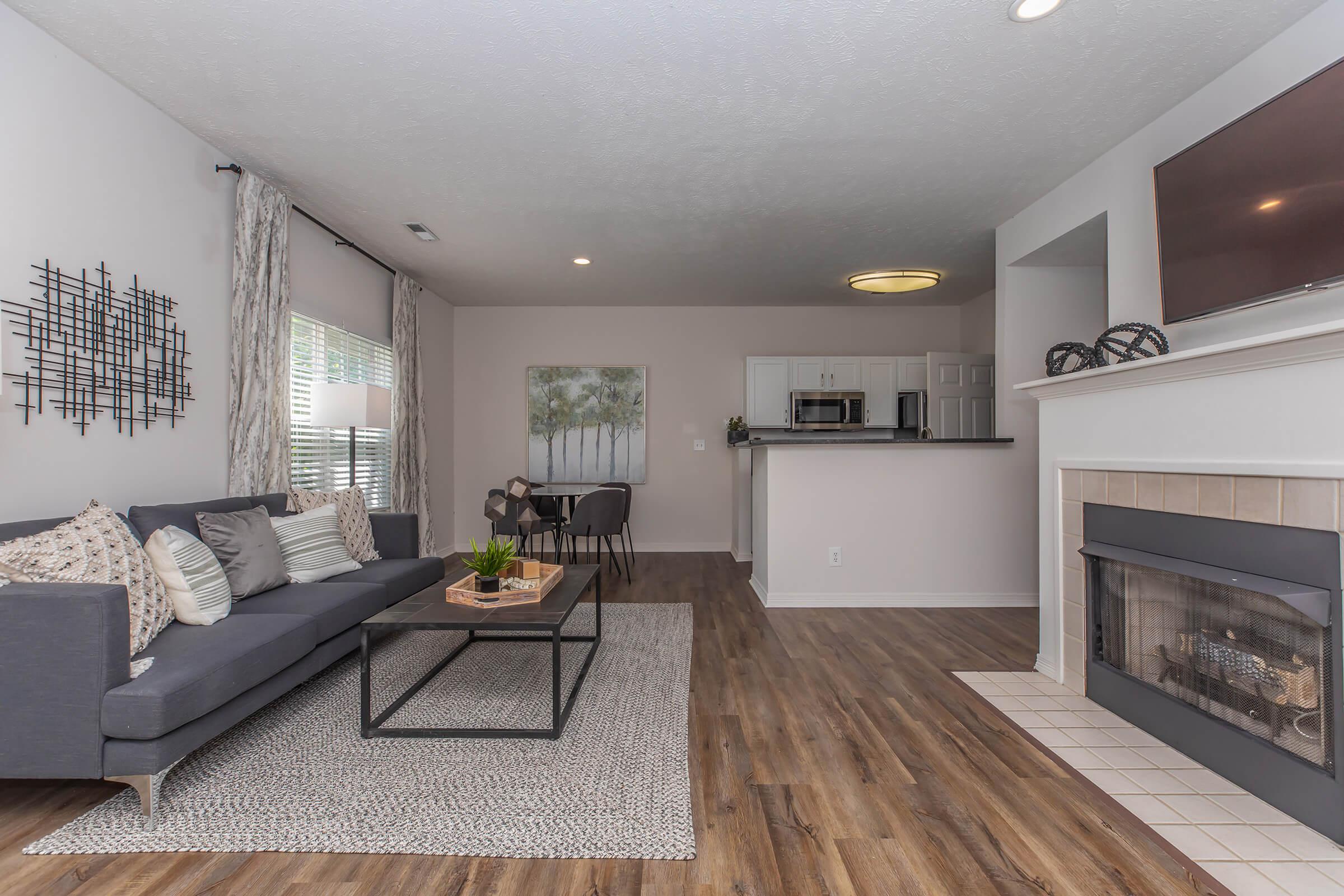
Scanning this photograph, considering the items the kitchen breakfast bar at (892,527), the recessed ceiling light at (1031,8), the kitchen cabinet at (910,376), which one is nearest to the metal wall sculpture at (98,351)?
the kitchen breakfast bar at (892,527)

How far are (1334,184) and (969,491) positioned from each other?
2.75 meters

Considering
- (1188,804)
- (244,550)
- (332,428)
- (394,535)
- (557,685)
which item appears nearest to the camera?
(1188,804)

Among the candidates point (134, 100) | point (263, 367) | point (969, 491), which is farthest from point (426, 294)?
point (969, 491)

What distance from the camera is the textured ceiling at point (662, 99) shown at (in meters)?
2.31

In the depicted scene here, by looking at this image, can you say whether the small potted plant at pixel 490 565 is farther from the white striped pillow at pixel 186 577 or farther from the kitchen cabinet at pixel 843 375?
the kitchen cabinet at pixel 843 375

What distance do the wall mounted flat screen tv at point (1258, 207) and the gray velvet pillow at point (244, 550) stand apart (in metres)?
4.02

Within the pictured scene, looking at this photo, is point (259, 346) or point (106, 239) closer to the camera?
point (106, 239)

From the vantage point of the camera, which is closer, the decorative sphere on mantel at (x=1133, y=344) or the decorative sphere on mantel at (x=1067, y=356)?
the decorative sphere on mantel at (x=1133, y=344)

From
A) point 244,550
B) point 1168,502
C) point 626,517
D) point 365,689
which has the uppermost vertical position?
point 1168,502

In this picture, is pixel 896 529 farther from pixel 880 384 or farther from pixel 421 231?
pixel 421 231

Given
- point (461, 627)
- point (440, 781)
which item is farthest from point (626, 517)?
point (440, 781)

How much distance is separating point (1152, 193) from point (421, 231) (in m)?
4.23

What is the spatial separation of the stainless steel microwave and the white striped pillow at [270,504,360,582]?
14.3ft

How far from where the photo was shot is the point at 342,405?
3859 mm
